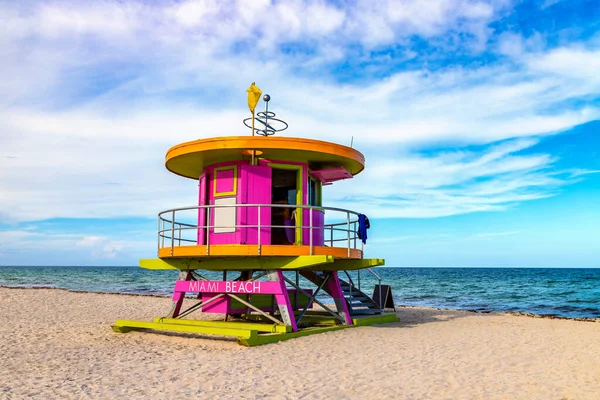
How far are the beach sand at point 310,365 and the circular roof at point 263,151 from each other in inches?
180

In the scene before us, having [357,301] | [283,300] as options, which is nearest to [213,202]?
[283,300]

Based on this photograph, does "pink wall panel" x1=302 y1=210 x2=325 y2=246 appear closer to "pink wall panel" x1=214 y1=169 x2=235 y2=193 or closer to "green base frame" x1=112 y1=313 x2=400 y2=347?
"pink wall panel" x1=214 y1=169 x2=235 y2=193

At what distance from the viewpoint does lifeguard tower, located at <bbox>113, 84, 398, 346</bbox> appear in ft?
40.4

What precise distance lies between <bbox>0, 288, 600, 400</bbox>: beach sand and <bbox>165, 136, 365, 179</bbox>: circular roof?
456 cm

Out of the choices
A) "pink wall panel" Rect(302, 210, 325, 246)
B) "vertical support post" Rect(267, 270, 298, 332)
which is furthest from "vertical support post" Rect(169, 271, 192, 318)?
"pink wall panel" Rect(302, 210, 325, 246)

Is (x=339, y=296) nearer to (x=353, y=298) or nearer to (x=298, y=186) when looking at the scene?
(x=353, y=298)

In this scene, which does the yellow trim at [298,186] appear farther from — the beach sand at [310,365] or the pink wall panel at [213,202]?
the beach sand at [310,365]

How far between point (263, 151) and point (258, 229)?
206 cm

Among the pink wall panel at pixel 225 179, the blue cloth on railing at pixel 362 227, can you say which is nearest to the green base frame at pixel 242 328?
the blue cloth on railing at pixel 362 227

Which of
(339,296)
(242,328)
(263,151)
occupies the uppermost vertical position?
(263,151)

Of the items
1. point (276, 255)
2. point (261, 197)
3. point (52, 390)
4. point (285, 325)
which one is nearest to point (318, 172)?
point (261, 197)

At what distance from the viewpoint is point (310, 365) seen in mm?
9641

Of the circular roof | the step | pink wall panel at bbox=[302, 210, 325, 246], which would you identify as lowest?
the step

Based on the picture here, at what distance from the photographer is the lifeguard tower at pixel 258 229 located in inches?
485
